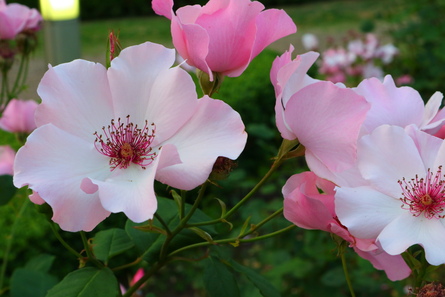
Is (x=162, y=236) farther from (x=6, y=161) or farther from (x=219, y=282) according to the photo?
(x=6, y=161)

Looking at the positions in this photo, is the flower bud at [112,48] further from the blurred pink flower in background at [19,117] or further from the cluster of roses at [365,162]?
the blurred pink flower in background at [19,117]

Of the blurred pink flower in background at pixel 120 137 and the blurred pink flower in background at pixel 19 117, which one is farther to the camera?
the blurred pink flower in background at pixel 19 117

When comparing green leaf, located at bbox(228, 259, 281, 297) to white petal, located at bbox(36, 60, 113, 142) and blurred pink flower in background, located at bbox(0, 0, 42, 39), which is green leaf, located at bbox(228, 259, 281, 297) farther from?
blurred pink flower in background, located at bbox(0, 0, 42, 39)

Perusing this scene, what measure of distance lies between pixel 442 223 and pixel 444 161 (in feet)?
0.23

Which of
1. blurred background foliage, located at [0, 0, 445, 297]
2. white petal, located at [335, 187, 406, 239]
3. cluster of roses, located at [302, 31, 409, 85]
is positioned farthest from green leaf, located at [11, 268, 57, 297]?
cluster of roses, located at [302, 31, 409, 85]

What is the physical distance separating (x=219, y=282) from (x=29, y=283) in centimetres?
44

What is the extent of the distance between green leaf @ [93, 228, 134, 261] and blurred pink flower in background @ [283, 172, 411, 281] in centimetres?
31

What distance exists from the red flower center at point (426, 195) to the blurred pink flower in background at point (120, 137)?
207 millimetres

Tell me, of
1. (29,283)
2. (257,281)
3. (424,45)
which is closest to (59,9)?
(424,45)

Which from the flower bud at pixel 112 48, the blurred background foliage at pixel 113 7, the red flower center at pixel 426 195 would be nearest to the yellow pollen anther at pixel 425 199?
the red flower center at pixel 426 195

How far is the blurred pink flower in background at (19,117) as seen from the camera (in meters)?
1.39

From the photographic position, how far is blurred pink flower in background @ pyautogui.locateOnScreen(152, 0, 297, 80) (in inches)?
28.9

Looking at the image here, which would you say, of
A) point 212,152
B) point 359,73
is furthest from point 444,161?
point 359,73

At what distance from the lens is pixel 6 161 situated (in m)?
1.28
